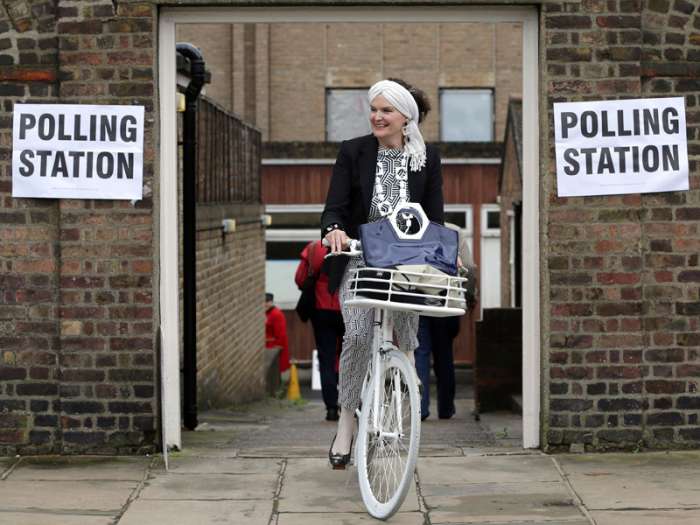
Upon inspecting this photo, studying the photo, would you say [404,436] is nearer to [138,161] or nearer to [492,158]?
[138,161]

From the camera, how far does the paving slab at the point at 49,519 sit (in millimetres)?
5668

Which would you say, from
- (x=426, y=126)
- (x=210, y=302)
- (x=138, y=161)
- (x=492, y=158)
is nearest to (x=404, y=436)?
(x=138, y=161)

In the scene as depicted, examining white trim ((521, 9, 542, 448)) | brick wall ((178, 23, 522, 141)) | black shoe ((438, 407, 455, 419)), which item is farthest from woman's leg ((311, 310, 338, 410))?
brick wall ((178, 23, 522, 141))

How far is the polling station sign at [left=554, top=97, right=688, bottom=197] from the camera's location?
7156 millimetres

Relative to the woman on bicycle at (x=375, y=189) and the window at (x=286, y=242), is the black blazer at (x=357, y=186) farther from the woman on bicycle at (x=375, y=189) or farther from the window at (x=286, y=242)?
the window at (x=286, y=242)

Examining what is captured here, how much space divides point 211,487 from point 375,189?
1.60m

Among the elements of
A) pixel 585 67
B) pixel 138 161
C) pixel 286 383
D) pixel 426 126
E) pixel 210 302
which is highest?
pixel 426 126

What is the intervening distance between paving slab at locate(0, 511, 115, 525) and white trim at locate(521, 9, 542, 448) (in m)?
2.57

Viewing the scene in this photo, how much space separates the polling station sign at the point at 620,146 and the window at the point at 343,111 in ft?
76.3

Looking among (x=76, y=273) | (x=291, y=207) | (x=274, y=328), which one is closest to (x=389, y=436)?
(x=76, y=273)

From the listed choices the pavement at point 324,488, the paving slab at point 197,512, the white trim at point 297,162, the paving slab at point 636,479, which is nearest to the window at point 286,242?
the white trim at point 297,162

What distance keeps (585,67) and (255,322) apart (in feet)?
30.4

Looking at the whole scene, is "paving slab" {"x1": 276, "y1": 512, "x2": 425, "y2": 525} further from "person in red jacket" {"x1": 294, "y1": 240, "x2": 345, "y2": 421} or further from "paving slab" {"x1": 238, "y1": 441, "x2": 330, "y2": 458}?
"person in red jacket" {"x1": 294, "y1": 240, "x2": 345, "y2": 421}

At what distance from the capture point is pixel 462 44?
3025cm
